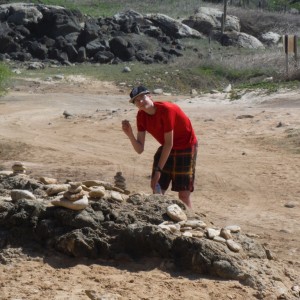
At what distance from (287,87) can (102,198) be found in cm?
1225

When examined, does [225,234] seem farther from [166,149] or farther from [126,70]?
[126,70]

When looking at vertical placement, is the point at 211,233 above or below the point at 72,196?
below

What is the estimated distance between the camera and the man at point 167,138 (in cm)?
608

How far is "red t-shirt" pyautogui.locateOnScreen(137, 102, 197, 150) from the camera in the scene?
6090mm

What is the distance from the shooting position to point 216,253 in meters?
4.94

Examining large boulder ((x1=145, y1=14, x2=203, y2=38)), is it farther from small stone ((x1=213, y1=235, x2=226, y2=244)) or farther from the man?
small stone ((x1=213, y1=235, x2=226, y2=244))

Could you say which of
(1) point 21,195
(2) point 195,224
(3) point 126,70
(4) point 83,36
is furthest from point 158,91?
(2) point 195,224

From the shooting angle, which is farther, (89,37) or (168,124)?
(89,37)

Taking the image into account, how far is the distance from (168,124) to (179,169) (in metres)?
0.53

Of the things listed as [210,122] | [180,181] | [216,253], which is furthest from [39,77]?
[216,253]

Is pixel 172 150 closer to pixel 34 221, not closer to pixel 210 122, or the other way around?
pixel 34 221

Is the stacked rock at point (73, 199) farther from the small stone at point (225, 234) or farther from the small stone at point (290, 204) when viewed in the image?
the small stone at point (290, 204)

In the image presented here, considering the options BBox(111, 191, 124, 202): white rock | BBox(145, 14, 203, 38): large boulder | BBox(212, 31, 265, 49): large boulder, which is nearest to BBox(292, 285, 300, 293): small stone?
BBox(111, 191, 124, 202): white rock

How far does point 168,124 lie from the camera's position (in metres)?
6.07
